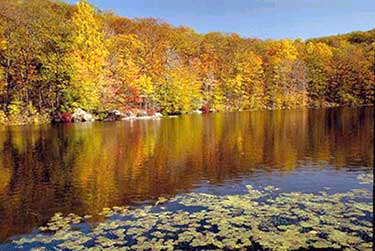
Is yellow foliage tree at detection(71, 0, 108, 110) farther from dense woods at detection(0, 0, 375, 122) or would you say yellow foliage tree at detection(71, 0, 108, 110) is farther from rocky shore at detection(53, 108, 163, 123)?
rocky shore at detection(53, 108, 163, 123)

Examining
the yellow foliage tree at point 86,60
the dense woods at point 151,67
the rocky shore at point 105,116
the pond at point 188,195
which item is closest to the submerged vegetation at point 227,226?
the pond at point 188,195

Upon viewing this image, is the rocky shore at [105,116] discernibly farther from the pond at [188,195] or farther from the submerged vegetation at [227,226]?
the submerged vegetation at [227,226]

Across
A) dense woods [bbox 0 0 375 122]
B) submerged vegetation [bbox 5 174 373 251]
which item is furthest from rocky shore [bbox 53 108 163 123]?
submerged vegetation [bbox 5 174 373 251]

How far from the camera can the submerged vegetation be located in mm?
8883

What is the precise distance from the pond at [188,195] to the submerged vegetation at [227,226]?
27 mm

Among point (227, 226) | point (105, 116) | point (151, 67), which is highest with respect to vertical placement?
point (151, 67)

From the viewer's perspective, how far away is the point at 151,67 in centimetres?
6172

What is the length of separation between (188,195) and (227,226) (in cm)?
358

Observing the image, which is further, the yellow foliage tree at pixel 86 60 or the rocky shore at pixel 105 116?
the yellow foliage tree at pixel 86 60

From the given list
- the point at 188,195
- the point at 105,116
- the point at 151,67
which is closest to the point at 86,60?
the point at 105,116

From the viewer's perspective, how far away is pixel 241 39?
257ft

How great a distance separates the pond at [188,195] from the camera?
9328 millimetres

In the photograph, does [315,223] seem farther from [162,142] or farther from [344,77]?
[344,77]

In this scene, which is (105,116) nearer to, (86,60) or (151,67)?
(86,60)
